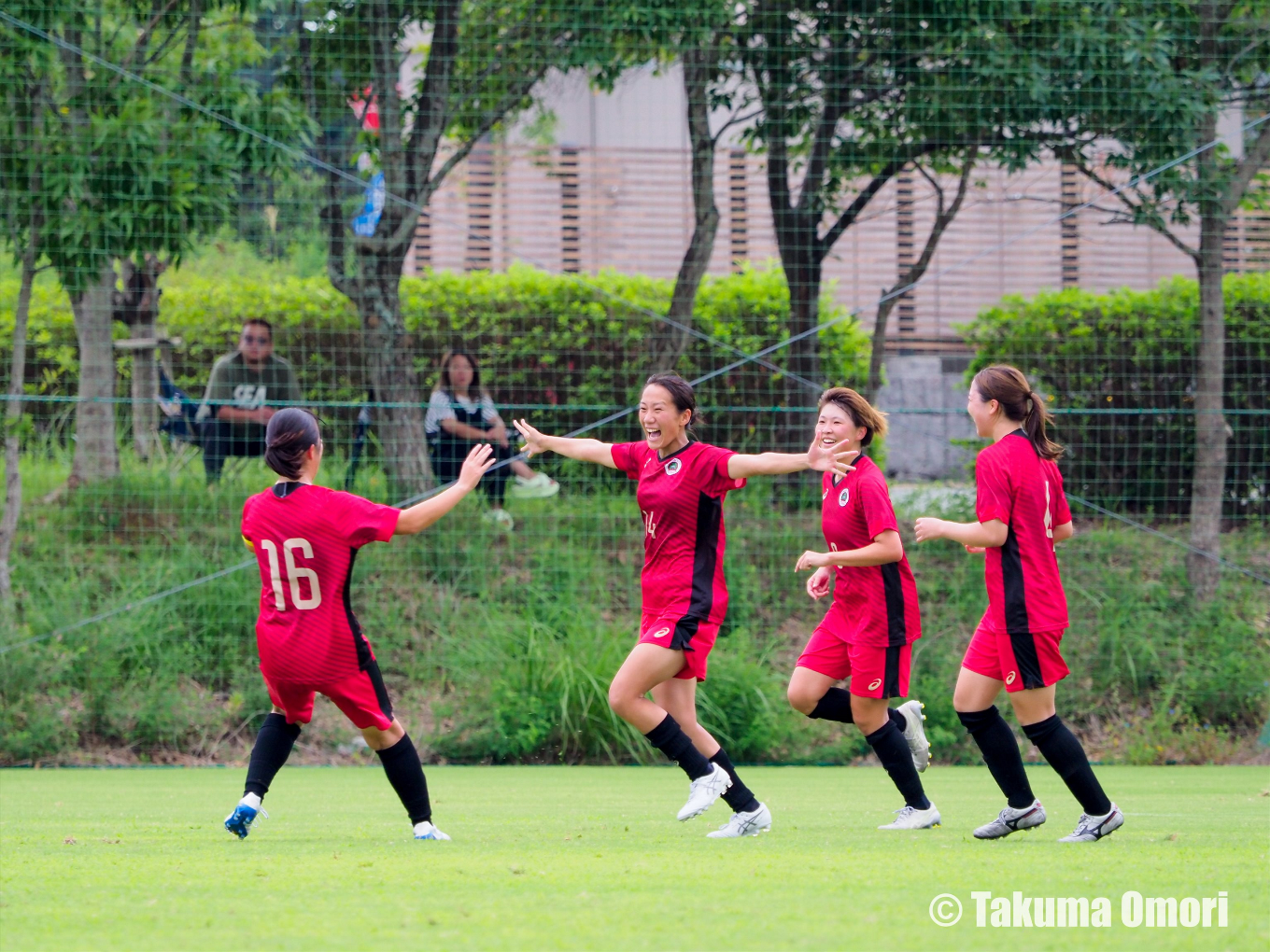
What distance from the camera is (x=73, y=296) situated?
10969 millimetres

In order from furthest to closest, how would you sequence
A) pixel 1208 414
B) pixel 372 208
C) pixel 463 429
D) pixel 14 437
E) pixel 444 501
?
1. pixel 372 208
2. pixel 1208 414
3. pixel 463 429
4. pixel 14 437
5. pixel 444 501

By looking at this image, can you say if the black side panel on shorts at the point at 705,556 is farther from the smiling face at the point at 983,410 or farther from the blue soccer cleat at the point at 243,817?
the blue soccer cleat at the point at 243,817

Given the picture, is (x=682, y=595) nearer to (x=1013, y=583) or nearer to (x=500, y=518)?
(x=1013, y=583)

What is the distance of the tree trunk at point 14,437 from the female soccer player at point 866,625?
6.76 meters

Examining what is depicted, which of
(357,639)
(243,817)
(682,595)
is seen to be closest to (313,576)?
(357,639)

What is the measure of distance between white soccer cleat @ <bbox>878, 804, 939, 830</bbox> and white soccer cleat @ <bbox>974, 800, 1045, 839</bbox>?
1.20 ft

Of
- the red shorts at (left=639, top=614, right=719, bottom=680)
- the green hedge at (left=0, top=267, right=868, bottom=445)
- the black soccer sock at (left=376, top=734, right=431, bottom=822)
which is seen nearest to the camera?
the black soccer sock at (left=376, top=734, right=431, bottom=822)

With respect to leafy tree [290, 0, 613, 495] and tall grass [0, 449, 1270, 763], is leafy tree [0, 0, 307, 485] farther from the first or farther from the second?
tall grass [0, 449, 1270, 763]

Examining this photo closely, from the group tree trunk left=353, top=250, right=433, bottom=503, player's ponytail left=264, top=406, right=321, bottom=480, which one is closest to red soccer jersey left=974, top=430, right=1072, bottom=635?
player's ponytail left=264, top=406, right=321, bottom=480

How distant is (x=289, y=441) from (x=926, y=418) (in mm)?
8968

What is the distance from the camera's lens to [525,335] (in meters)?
12.1

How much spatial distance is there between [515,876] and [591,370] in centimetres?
825

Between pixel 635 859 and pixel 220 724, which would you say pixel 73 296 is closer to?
pixel 220 724

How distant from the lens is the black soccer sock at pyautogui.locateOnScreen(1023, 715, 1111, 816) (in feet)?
16.3
